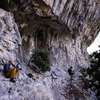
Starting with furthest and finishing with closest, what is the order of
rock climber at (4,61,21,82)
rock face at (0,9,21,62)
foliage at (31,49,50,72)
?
foliage at (31,49,50,72)
rock face at (0,9,21,62)
rock climber at (4,61,21,82)

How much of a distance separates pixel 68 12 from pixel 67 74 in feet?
16.1

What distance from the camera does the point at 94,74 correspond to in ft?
59.5

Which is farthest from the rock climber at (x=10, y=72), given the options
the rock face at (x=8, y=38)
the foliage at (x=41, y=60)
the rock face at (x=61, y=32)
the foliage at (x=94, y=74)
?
the foliage at (x=94, y=74)

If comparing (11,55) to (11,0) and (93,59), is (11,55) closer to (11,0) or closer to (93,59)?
(11,0)

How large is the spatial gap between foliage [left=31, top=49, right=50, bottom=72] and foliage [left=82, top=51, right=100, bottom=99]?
3.80 metres

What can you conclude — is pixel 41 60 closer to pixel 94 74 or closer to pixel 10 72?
pixel 10 72

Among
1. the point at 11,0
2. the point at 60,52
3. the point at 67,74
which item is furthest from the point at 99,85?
the point at 11,0

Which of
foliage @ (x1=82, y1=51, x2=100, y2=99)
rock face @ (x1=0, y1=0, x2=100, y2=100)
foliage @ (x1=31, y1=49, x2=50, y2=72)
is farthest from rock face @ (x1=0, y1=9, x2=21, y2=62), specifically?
foliage @ (x1=82, y1=51, x2=100, y2=99)

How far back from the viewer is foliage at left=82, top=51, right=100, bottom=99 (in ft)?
58.6

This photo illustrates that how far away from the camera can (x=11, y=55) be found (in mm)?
13070

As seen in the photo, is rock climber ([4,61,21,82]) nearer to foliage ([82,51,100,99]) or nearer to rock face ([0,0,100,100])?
rock face ([0,0,100,100])

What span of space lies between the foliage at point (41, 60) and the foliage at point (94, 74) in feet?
12.5

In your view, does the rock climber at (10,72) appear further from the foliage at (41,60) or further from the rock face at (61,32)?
the foliage at (41,60)

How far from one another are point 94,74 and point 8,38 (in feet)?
25.8
